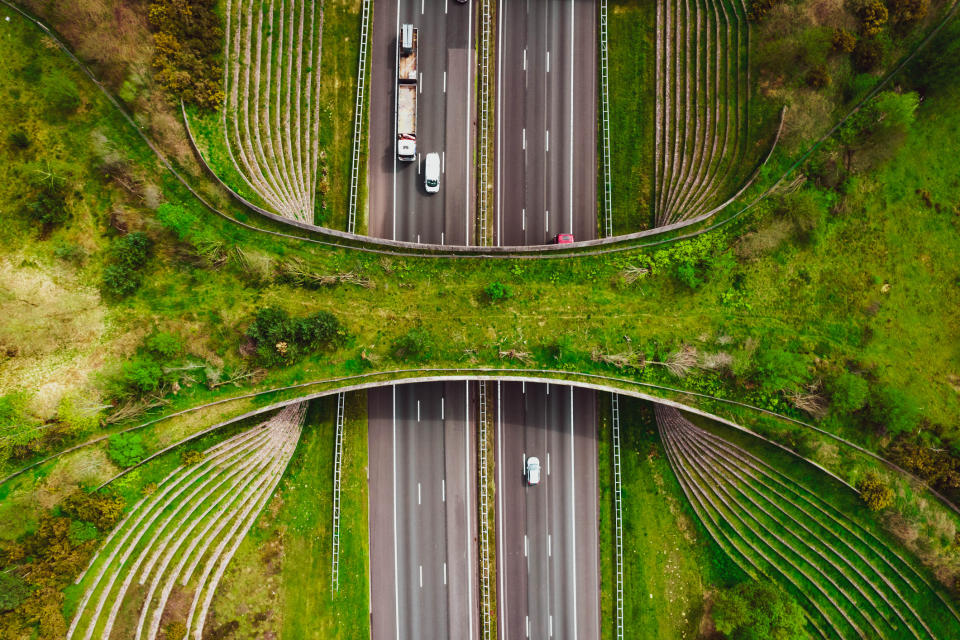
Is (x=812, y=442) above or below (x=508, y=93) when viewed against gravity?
below

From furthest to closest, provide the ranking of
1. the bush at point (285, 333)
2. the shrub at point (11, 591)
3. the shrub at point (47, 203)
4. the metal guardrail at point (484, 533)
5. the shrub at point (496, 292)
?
1. the metal guardrail at point (484, 533)
2. the shrub at point (496, 292)
3. the shrub at point (47, 203)
4. the bush at point (285, 333)
5. the shrub at point (11, 591)

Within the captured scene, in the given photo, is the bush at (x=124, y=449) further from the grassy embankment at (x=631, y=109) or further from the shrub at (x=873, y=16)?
the shrub at (x=873, y=16)

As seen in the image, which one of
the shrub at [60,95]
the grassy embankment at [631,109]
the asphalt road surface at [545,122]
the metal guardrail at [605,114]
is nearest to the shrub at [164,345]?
the shrub at [60,95]

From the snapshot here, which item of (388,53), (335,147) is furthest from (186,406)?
(388,53)

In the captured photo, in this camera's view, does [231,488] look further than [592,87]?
No

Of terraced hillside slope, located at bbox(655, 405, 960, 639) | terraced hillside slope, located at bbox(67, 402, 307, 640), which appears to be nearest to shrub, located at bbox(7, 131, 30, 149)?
terraced hillside slope, located at bbox(67, 402, 307, 640)

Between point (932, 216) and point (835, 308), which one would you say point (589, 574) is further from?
point (932, 216)
